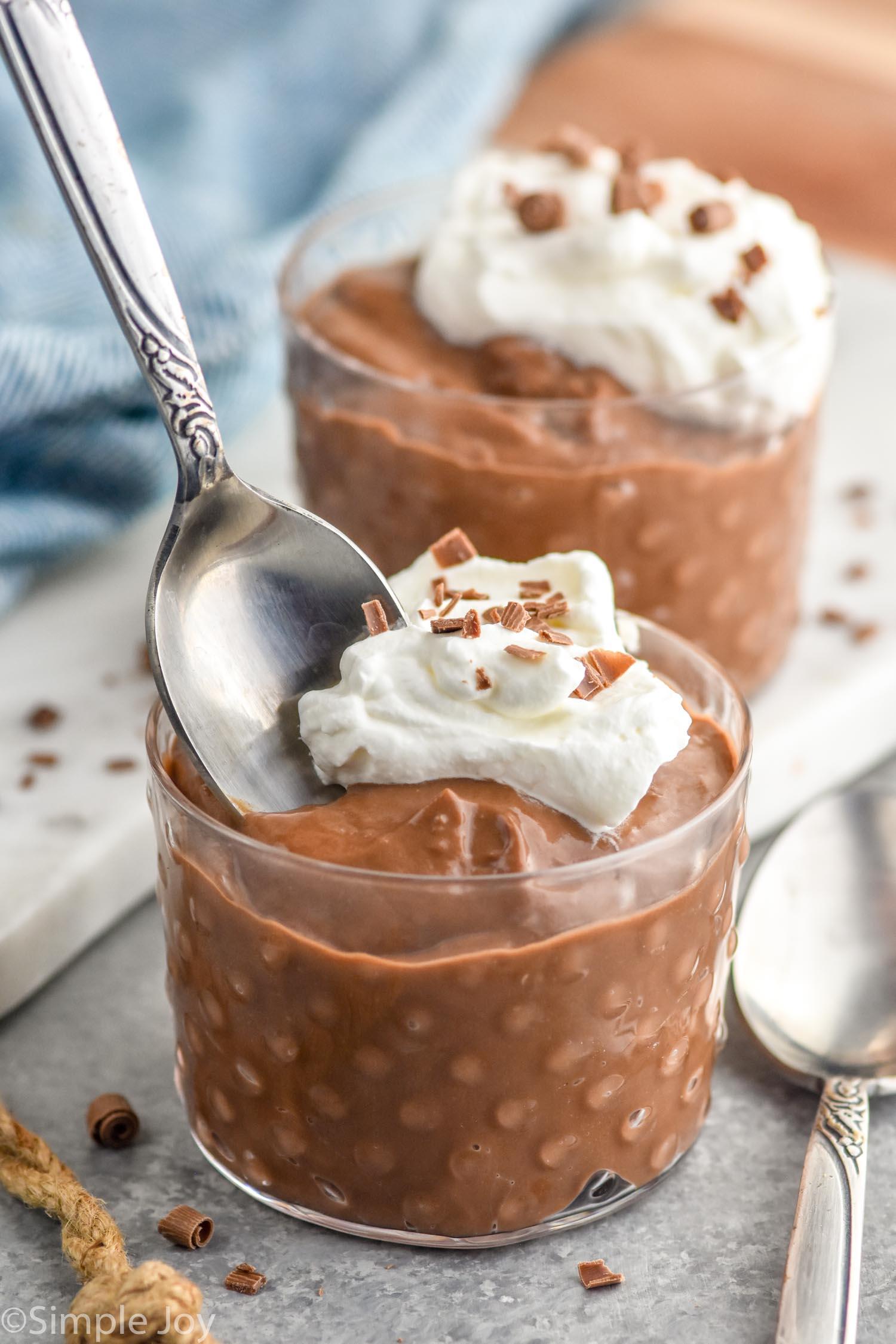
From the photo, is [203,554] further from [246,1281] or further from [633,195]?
[633,195]

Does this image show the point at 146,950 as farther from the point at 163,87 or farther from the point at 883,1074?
the point at 163,87

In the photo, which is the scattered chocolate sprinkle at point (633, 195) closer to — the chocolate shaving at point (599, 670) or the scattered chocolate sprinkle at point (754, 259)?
the scattered chocolate sprinkle at point (754, 259)

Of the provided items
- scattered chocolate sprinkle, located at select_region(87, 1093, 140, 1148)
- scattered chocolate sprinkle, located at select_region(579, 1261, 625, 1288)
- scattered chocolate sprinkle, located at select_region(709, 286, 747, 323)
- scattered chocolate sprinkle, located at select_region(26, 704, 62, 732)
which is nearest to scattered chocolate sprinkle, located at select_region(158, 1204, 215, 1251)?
scattered chocolate sprinkle, located at select_region(87, 1093, 140, 1148)

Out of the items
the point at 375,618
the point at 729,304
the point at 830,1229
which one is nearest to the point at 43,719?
the point at 375,618

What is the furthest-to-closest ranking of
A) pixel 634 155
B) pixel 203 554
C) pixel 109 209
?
pixel 634 155 < pixel 203 554 < pixel 109 209

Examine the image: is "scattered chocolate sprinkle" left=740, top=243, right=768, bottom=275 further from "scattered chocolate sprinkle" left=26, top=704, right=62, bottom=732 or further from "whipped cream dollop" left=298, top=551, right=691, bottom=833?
"scattered chocolate sprinkle" left=26, top=704, right=62, bottom=732

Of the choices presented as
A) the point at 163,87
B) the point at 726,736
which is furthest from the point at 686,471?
the point at 163,87
